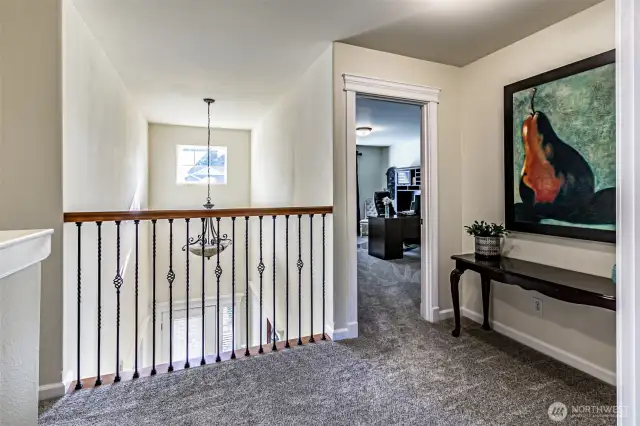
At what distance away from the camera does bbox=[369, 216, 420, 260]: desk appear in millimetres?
5582

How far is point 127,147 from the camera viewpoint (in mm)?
Result: 3871

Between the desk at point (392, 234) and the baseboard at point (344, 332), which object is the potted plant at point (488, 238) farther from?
the desk at point (392, 234)

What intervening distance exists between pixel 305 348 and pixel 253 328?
4198 millimetres

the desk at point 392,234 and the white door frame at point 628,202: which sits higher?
the white door frame at point 628,202

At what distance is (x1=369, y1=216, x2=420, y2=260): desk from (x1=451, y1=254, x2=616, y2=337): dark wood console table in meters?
2.89

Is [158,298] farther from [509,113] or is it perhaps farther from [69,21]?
[509,113]

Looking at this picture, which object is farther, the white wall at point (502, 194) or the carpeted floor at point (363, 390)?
the white wall at point (502, 194)

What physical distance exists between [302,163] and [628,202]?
3028 mm

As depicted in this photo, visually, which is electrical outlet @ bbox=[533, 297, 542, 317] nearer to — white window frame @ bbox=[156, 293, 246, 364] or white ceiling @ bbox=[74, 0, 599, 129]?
white ceiling @ bbox=[74, 0, 599, 129]

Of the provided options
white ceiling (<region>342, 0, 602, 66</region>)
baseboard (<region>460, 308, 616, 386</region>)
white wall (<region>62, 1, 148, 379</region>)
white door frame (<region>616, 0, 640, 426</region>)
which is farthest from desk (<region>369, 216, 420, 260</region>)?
white door frame (<region>616, 0, 640, 426</region>)

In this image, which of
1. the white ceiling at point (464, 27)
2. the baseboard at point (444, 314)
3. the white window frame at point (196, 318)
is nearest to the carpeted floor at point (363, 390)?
the baseboard at point (444, 314)

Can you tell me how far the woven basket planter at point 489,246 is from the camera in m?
2.53

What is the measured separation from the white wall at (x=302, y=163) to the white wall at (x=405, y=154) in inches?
161

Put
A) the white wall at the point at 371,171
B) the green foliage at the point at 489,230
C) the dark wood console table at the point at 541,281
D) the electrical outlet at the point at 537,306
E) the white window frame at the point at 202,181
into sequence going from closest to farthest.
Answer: the dark wood console table at the point at 541,281, the electrical outlet at the point at 537,306, the green foliage at the point at 489,230, the white window frame at the point at 202,181, the white wall at the point at 371,171
